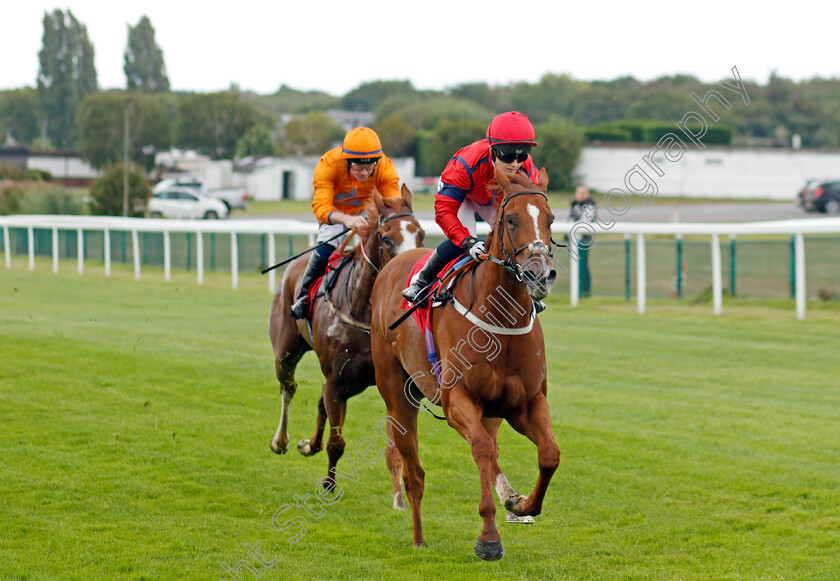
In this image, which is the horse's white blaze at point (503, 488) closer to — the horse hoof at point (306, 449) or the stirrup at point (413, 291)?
A: the stirrup at point (413, 291)

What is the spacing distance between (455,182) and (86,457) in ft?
10.6

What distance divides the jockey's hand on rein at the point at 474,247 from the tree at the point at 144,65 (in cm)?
9343

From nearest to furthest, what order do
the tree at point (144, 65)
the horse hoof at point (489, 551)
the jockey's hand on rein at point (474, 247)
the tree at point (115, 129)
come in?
the horse hoof at point (489, 551), the jockey's hand on rein at point (474, 247), the tree at point (115, 129), the tree at point (144, 65)

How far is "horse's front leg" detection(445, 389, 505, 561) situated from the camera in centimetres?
418

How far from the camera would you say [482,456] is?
13.9 feet

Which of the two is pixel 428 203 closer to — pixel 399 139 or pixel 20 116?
pixel 399 139

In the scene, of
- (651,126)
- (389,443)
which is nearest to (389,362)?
(389,443)

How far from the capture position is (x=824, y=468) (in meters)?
6.11

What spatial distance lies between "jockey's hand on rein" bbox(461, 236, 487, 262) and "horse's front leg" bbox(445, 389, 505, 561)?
2.10 feet

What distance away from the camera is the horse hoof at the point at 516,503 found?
4480mm

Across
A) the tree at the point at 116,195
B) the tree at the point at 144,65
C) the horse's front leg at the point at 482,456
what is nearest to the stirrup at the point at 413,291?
the horse's front leg at the point at 482,456

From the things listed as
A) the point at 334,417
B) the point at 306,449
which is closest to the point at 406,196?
the point at 334,417

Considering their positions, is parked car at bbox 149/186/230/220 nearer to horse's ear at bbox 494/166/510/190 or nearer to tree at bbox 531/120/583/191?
tree at bbox 531/120/583/191

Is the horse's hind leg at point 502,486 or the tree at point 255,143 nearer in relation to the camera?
the horse's hind leg at point 502,486
